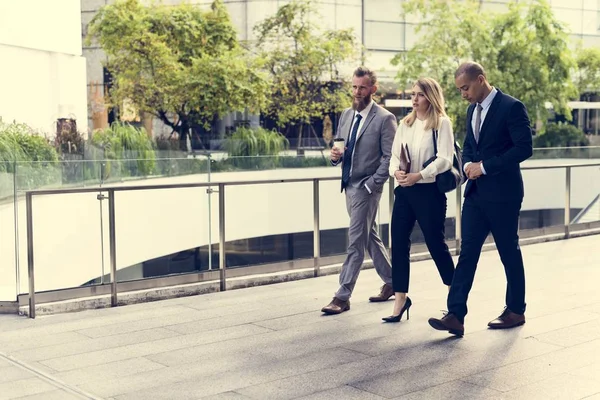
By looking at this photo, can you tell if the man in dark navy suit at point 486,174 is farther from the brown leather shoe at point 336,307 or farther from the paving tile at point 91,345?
the paving tile at point 91,345

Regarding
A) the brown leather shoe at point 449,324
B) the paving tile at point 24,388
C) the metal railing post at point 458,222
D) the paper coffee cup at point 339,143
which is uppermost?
the paper coffee cup at point 339,143

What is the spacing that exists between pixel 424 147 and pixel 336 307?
159cm

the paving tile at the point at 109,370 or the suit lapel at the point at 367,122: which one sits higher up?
the suit lapel at the point at 367,122

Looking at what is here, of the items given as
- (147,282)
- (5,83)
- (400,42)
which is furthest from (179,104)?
(147,282)

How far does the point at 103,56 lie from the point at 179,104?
14.0m

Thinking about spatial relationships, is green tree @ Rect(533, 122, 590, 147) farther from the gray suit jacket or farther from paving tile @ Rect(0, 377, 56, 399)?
paving tile @ Rect(0, 377, 56, 399)

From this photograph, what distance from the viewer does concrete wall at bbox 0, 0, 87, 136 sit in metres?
21.8

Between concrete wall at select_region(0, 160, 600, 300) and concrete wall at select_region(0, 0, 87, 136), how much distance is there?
13701mm

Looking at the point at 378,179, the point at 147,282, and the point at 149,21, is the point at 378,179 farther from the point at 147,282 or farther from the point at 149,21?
the point at 149,21

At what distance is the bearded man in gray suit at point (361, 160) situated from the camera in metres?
7.04

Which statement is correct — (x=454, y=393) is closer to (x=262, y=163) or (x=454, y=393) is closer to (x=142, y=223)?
(x=142, y=223)

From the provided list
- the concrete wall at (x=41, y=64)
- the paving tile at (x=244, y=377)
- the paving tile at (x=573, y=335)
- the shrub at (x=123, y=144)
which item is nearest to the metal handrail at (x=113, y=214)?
the paving tile at (x=244, y=377)

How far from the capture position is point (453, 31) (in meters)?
36.0

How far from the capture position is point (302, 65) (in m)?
35.2
